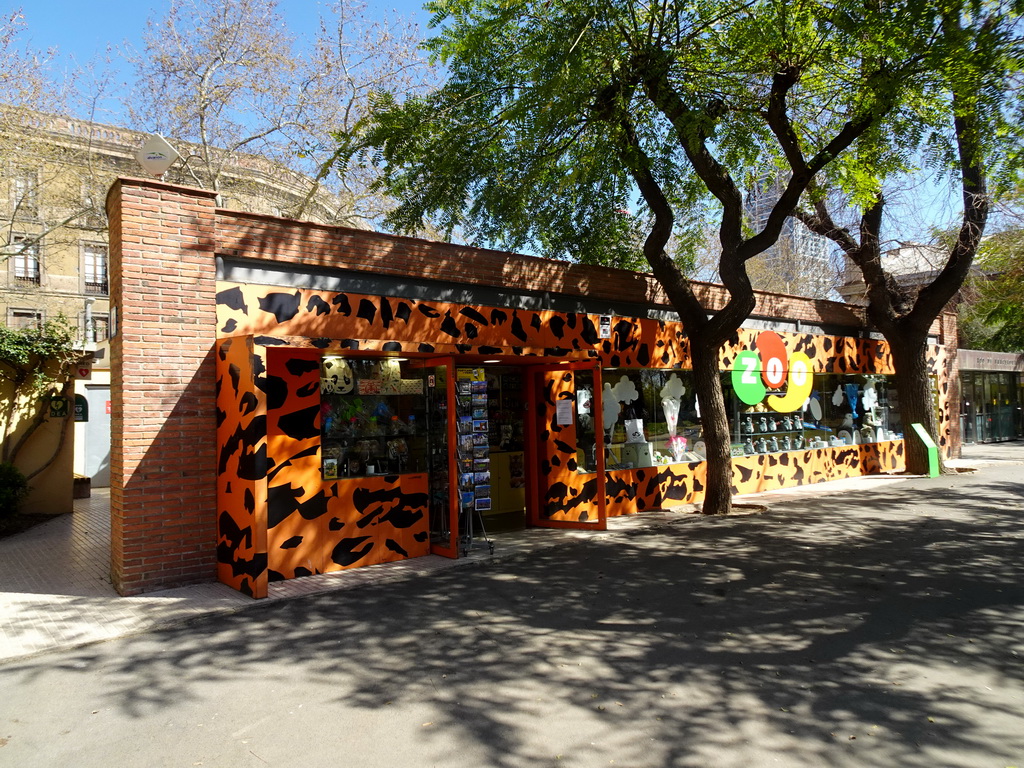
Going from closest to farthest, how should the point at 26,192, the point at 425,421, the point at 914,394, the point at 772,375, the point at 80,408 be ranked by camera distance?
the point at 425,421 < the point at 80,408 < the point at 772,375 < the point at 26,192 < the point at 914,394

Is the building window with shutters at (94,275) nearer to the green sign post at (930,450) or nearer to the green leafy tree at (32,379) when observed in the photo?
the green leafy tree at (32,379)

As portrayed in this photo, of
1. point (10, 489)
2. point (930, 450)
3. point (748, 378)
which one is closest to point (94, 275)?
point (10, 489)

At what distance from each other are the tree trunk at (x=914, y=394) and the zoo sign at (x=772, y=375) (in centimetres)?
225

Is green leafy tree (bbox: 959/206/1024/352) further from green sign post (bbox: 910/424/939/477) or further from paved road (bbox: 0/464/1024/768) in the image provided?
paved road (bbox: 0/464/1024/768)

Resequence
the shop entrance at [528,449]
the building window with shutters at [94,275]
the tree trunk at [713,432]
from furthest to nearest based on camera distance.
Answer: the building window with shutters at [94,275]
the tree trunk at [713,432]
the shop entrance at [528,449]

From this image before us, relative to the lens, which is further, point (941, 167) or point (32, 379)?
point (32, 379)

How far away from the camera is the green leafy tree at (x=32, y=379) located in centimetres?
1106

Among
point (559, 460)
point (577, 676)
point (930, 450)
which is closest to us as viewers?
point (577, 676)

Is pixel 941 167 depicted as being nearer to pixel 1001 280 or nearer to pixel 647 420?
pixel 647 420

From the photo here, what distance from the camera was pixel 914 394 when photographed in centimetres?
1486

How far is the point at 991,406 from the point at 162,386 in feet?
94.1

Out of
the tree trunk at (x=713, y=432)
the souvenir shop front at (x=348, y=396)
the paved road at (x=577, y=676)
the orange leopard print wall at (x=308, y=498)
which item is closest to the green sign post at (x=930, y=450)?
the souvenir shop front at (x=348, y=396)

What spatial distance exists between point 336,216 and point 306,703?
14427mm

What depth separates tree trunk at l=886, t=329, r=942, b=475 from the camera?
579 inches
